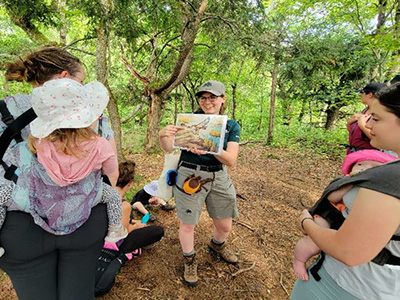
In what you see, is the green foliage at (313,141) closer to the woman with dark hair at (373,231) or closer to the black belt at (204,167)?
the black belt at (204,167)

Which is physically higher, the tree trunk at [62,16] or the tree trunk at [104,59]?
the tree trunk at [62,16]

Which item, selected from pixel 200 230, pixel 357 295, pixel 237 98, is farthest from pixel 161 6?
pixel 237 98

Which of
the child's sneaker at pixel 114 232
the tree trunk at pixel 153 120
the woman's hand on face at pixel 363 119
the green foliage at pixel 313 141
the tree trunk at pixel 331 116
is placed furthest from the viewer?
the tree trunk at pixel 331 116

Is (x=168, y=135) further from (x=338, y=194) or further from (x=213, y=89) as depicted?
(x=338, y=194)

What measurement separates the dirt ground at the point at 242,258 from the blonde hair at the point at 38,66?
201 cm

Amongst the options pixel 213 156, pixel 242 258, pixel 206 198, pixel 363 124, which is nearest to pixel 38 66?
pixel 213 156

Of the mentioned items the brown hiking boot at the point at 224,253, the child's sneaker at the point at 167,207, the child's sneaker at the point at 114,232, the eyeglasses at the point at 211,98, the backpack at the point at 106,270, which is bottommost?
the child's sneaker at the point at 167,207

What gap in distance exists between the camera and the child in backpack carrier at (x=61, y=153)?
0.97 meters

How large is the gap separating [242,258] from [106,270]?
157cm

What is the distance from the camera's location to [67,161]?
994 mm

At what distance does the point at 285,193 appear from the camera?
14.8ft

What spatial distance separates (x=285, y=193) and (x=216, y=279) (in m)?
2.88

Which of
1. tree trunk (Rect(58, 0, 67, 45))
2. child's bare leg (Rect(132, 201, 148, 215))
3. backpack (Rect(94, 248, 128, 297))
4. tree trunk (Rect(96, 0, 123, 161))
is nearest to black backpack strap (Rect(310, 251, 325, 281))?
backpack (Rect(94, 248, 128, 297))

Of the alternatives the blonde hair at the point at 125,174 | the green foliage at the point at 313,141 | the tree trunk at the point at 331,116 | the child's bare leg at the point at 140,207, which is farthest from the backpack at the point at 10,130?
the tree trunk at the point at 331,116
